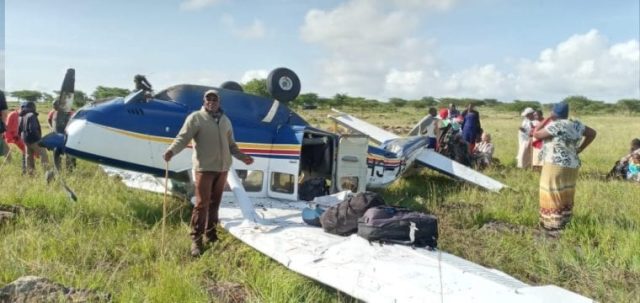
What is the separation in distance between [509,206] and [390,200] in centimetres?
193

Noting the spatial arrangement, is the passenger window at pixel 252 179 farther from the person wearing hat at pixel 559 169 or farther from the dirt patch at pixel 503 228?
the person wearing hat at pixel 559 169

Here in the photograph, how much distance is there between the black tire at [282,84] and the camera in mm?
8359

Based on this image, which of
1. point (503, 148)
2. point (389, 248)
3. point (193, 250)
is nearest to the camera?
point (389, 248)

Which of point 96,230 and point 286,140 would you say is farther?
point 286,140

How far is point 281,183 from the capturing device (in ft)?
24.6

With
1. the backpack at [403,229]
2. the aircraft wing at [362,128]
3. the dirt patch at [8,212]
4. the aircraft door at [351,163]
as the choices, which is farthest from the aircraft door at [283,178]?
the aircraft wing at [362,128]

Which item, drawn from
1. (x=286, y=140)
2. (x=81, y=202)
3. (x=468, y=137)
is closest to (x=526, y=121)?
(x=468, y=137)

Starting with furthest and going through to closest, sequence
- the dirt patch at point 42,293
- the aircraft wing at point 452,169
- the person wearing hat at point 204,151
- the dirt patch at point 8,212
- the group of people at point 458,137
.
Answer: the group of people at point 458,137, the aircraft wing at point 452,169, the dirt patch at point 8,212, the person wearing hat at point 204,151, the dirt patch at point 42,293

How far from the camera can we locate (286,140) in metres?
7.56

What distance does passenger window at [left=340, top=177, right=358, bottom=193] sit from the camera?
327 inches

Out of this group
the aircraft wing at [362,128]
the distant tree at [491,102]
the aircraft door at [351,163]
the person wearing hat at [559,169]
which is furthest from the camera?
the distant tree at [491,102]

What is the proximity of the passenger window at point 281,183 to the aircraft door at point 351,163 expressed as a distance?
1.03 metres

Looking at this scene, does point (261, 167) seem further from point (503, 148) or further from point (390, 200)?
point (503, 148)

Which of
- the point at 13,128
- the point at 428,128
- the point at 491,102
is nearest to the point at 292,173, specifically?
the point at 428,128
